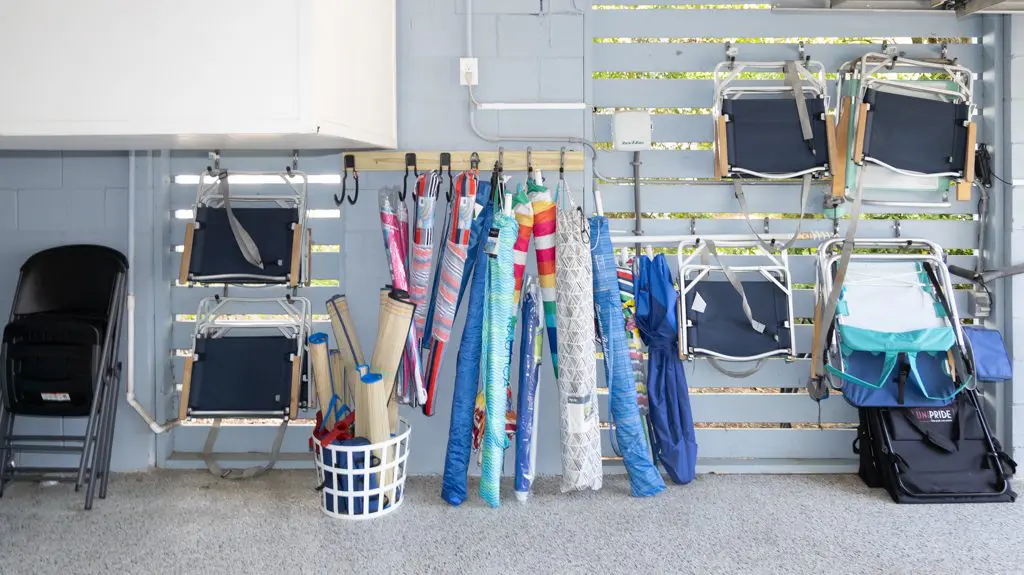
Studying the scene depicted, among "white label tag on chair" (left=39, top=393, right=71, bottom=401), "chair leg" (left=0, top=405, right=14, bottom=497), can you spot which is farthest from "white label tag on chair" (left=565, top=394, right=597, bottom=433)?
"chair leg" (left=0, top=405, right=14, bottom=497)

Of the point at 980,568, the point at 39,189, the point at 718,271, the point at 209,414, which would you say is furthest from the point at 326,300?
the point at 980,568

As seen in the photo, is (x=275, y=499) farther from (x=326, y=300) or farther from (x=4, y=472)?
(x=4, y=472)

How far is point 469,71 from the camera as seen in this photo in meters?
3.15

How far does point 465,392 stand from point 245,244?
1.03 metres

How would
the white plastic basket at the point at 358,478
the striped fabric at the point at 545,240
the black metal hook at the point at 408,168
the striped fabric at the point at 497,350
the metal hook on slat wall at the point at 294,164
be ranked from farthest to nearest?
the metal hook on slat wall at the point at 294,164 → the black metal hook at the point at 408,168 → the striped fabric at the point at 545,240 → the striped fabric at the point at 497,350 → the white plastic basket at the point at 358,478

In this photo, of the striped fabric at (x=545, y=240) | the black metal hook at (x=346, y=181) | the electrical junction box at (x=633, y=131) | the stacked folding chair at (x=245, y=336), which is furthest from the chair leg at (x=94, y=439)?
the electrical junction box at (x=633, y=131)

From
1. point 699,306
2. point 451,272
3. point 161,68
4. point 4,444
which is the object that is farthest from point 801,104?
point 4,444

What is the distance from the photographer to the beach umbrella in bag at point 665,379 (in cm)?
306

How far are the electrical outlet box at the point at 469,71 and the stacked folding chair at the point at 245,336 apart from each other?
30.5 inches

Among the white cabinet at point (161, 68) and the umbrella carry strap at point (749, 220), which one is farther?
the umbrella carry strap at point (749, 220)

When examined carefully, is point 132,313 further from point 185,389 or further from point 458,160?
point 458,160

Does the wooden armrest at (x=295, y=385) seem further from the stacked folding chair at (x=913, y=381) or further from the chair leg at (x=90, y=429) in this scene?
the stacked folding chair at (x=913, y=381)

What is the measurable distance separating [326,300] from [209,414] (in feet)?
2.08

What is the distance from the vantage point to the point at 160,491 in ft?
10.00
